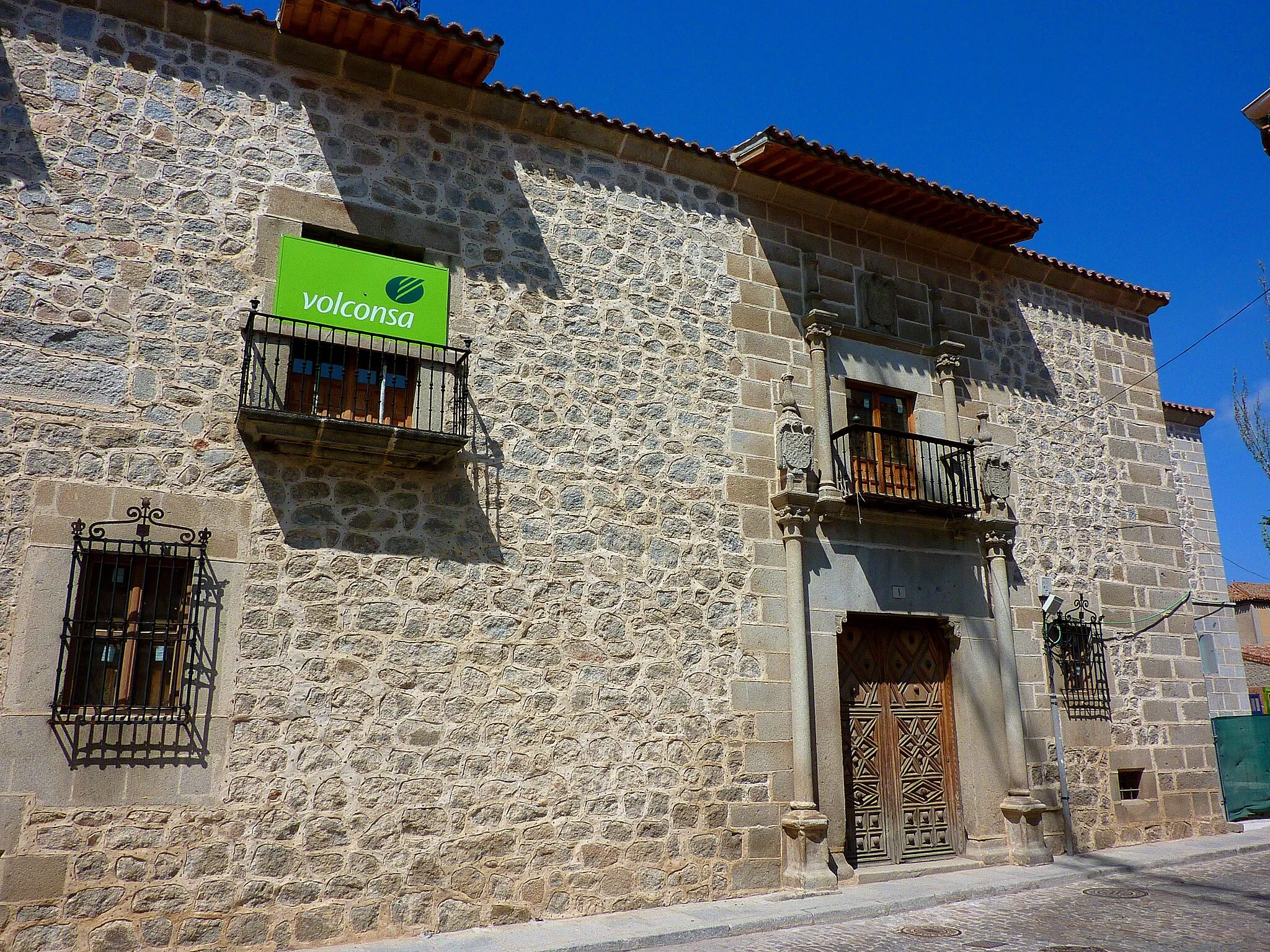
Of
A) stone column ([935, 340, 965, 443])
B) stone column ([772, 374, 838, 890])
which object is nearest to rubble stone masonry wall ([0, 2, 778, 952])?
stone column ([772, 374, 838, 890])

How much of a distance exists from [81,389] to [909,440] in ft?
25.7

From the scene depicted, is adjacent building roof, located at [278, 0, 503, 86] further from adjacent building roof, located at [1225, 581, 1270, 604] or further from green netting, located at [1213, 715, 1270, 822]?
adjacent building roof, located at [1225, 581, 1270, 604]

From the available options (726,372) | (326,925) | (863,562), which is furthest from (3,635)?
(863,562)

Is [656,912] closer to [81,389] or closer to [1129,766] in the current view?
[81,389]

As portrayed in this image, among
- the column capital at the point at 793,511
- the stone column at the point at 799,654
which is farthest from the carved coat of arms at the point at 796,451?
the column capital at the point at 793,511

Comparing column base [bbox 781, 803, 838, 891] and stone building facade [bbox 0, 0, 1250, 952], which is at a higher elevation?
stone building facade [bbox 0, 0, 1250, 952]

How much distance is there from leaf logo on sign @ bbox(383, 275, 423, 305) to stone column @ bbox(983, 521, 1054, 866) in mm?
6555

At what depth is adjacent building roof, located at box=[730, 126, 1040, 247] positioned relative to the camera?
9.42m

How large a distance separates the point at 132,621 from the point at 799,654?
5485 millimetres

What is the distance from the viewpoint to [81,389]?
6.49 m

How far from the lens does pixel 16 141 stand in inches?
262

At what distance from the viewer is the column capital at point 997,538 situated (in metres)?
10.2

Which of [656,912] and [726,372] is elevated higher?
[726,372]

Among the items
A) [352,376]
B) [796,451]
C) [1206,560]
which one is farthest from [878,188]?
[1206,560]
